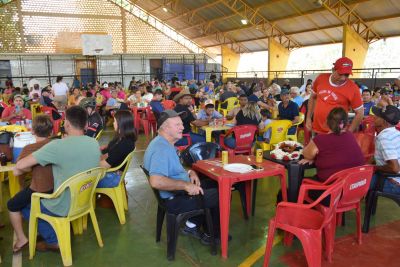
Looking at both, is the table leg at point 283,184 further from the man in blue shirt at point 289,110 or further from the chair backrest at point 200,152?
the man in blue shirt at point 289,110

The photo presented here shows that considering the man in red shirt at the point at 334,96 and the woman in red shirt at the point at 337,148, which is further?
the man in red shirt at the point at 334,96

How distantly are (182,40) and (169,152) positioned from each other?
25.4 meters

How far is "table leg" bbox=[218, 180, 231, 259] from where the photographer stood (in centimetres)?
263

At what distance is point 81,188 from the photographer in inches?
101

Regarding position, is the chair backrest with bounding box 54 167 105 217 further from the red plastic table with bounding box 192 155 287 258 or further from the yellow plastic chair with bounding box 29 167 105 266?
the red plastic table with bounding box 192 155 287 258

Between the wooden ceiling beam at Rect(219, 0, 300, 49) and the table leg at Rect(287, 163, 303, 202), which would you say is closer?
the table leg at Rect(287, 163, 303, 202)

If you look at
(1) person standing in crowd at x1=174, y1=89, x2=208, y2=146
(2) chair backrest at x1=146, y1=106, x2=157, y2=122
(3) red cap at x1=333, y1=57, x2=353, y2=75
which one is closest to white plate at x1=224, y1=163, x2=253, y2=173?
(3) red cap at x1=333, y1=57, x2=353, y2=75

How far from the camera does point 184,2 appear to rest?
2120cm

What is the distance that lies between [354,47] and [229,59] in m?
11.1

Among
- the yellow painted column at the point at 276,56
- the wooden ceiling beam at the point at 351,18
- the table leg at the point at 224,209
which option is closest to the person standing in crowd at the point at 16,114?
the table leg at the point at 224,209

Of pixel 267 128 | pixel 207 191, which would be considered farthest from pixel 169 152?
pixel 267 128

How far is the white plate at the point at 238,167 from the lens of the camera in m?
2.77

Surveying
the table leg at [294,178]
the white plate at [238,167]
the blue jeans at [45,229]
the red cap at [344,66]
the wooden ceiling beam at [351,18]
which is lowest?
the blue jeans at [45,229]

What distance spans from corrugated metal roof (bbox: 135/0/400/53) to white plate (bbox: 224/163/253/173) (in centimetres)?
1265
